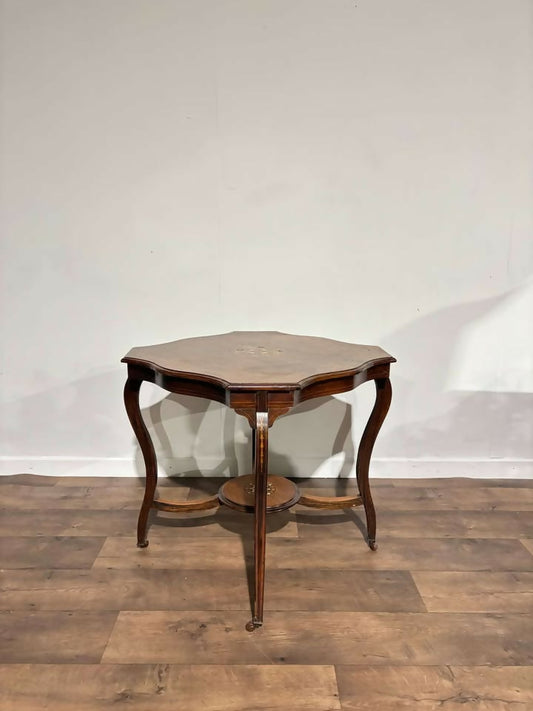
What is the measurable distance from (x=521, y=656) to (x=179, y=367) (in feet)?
3.92

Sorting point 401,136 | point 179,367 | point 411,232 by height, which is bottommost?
point 179,367

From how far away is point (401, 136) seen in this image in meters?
2.31

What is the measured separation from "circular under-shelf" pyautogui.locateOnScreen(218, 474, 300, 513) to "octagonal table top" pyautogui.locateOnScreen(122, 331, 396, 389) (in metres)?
0.49

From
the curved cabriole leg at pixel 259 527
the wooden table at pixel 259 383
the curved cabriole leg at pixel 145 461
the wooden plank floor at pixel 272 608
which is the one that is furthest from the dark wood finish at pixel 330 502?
the curved cabriole leg at pixel 145 461

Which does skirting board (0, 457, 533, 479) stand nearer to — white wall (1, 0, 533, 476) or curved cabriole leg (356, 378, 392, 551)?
white wall (1, 0, 533, 476)

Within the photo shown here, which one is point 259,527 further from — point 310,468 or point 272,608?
point 310,468

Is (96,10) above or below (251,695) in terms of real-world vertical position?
above

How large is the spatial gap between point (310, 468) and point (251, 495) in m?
0.64

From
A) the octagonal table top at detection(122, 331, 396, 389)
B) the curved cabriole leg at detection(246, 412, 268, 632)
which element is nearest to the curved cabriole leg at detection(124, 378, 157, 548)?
the octagonal table top at detection(122, 331, 396, 389)

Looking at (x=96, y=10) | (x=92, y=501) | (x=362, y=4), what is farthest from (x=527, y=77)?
(x=92, y=501)

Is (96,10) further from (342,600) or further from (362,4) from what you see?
(342,600)

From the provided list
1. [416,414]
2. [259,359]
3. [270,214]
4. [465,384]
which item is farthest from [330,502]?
[270,214]

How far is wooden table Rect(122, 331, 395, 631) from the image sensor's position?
4.91 feet

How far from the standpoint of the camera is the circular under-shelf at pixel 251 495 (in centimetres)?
184
